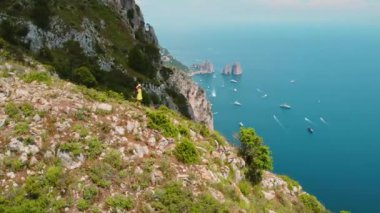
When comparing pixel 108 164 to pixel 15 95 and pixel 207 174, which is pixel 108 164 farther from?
pixel 15 95

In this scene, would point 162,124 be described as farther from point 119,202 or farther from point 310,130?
point 310,130

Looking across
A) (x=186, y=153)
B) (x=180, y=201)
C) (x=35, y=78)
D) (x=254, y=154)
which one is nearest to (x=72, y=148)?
(x=180, y=201)

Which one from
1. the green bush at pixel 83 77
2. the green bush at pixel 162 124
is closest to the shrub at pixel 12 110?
the green bush at pixel 162 124

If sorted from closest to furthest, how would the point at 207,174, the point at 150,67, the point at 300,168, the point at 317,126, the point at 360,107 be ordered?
the point at 207,174 → the point at 150,67 → the point at 300,168 → the point at 317,126 → the point at 360,107

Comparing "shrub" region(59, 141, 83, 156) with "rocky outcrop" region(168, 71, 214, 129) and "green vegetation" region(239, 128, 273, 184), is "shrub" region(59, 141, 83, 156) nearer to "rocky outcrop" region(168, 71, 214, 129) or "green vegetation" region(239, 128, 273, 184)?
"green vegetation" region(239, 128, 273, 184)

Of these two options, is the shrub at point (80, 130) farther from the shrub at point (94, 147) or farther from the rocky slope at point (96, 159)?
the shrub at point (94, 147)

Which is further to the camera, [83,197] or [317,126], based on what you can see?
[317,126]

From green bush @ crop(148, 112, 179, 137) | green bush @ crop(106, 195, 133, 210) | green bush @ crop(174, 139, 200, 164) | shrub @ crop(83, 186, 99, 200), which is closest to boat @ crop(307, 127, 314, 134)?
green bush @ crop(148, 112, 179, 137)

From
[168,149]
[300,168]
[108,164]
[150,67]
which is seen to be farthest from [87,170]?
[300,168]
